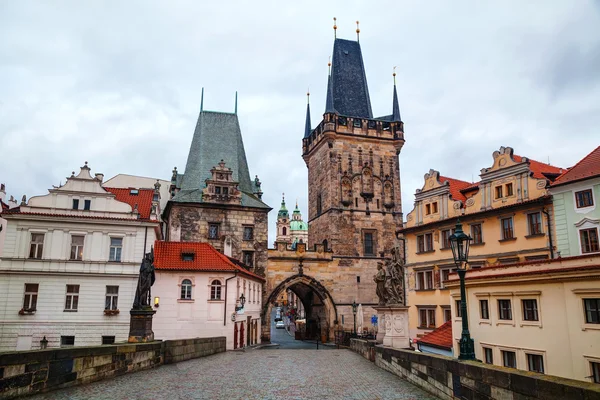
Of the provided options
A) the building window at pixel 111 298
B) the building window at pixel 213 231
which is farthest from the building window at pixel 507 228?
the building window at pixel 213 231

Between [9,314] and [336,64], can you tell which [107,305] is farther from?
[336,64]

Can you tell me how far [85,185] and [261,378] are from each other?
1892cm

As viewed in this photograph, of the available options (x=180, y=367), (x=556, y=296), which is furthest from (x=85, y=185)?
(x=556, y=296)

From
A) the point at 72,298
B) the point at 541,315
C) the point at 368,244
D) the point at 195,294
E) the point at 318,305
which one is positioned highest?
the point at 368,244

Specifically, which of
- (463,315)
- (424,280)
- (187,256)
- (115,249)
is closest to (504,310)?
(463,315)

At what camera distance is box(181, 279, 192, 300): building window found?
1117 inches

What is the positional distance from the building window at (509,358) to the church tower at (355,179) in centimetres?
2510

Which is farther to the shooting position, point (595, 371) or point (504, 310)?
point (504, 310)

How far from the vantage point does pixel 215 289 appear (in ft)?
95.0

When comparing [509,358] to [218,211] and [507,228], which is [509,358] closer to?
[507,228]

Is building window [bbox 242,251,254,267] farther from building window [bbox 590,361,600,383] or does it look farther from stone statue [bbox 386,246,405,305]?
building window [bbox 590,361,600,383]

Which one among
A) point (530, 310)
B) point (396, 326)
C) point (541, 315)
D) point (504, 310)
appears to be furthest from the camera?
point (396, 326)

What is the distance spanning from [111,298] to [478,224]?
19.7 m

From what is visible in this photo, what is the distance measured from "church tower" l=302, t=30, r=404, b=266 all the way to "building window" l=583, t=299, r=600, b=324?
1138 inches
